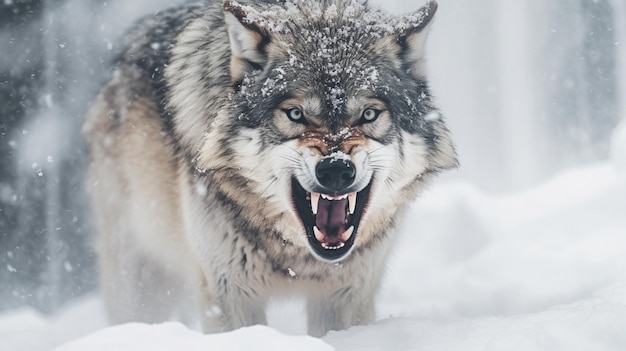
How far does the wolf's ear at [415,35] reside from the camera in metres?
3.42

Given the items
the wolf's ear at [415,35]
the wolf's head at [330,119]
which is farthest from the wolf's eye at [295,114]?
Result: the wolf's ear at [415,35]

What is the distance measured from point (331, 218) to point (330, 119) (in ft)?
1.37

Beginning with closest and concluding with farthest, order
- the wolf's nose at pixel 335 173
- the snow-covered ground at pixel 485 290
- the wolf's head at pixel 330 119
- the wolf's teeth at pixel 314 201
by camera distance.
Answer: the snow-covered ground at pixel 485 290
the wolf's nose at pixel 335 173
the wolf's head at pixel 330 119
the wolf's teeth at pixel 314 201

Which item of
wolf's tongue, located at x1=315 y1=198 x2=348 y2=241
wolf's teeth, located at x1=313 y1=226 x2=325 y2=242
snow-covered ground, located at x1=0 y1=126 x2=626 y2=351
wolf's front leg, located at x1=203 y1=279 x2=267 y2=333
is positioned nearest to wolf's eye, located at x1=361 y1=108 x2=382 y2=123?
wolf's tongue, located at x1=315 y1=198 x2=348 y2=241

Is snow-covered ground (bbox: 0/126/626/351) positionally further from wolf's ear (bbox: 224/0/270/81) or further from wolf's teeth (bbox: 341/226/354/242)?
wolf's ear (bbox: 224/0/270/81)

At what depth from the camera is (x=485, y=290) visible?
18.0 ft

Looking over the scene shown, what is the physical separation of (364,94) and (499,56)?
54.1 feet

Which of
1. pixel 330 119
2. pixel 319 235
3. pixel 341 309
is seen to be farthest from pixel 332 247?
pixel 341 309

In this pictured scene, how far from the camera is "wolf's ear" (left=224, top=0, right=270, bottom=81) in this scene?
10.7ft

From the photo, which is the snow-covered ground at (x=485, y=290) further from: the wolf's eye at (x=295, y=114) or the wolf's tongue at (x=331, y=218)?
the wolf's eye at (x=295, y=114)

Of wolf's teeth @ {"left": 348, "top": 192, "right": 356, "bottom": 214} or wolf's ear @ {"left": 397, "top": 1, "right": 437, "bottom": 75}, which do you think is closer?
wolf's teeth @ {"left": 348, "top": 192, "right": 356, "bottom": 214}

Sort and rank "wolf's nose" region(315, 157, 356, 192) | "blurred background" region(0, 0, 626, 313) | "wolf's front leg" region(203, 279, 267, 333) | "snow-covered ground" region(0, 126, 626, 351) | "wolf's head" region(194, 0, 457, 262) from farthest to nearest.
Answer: "blurred background" region(0, 0, 626, 313), "wolf's front leg" region(203, 279, 267, 333), "wolf's head" region(194, 0, 457, 262), "wolf's nose" region(315, 157, 356, 192), "snow-covered ground" region(0, 126, 626, 351)

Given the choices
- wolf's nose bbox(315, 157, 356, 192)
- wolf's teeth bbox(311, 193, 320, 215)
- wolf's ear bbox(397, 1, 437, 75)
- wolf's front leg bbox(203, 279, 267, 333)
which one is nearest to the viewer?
wolf's nose bbox(315, 157, 356, 192)

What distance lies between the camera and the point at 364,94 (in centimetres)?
318
